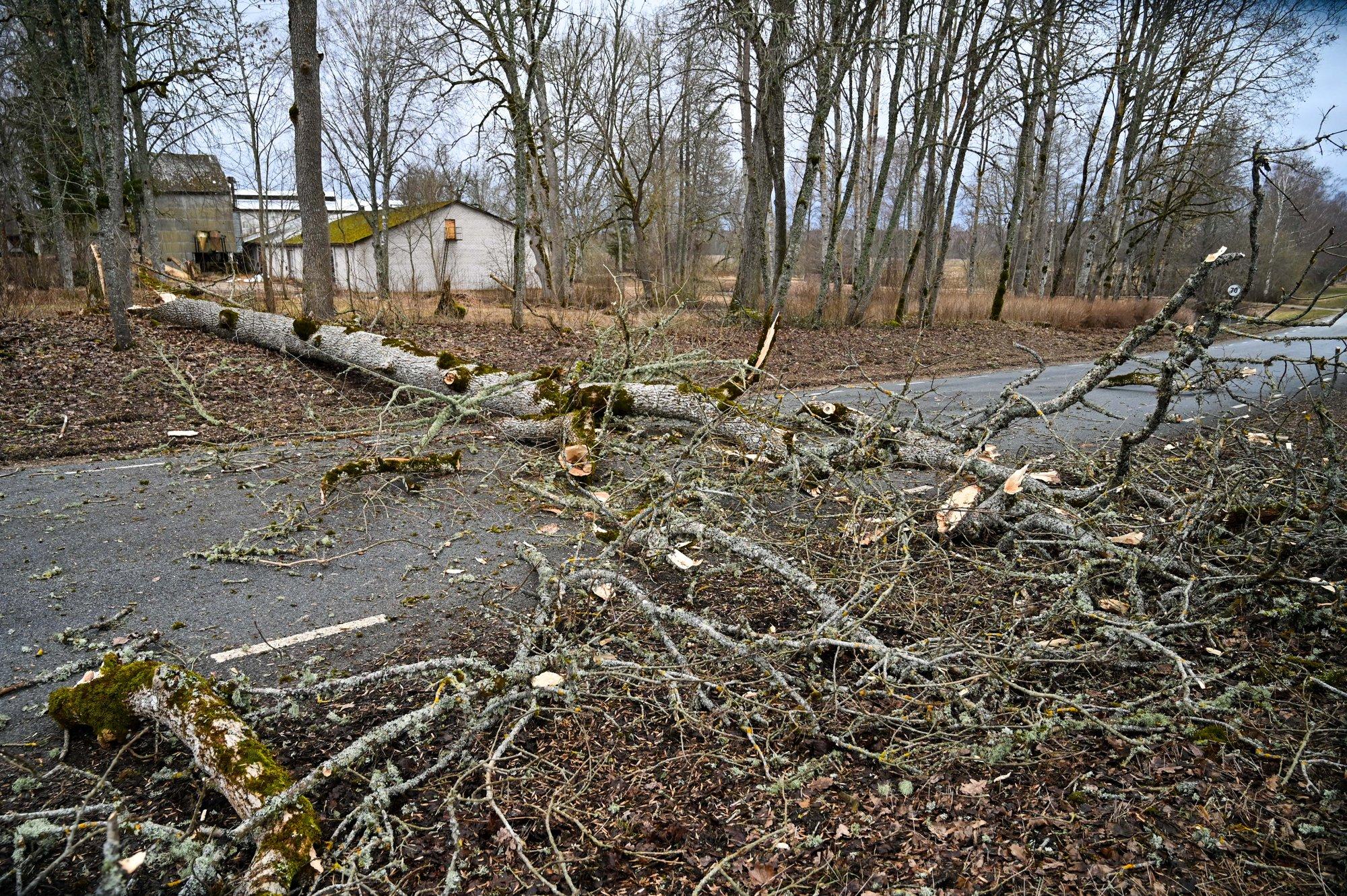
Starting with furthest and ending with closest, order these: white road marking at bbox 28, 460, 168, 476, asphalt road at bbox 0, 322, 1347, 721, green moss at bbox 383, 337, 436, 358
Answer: green moss at bbox 383, 337, 436, 358, white road marking at bbox 28, 460, 168, 476, asphalt road at bbox 0, 322, 1347, 721

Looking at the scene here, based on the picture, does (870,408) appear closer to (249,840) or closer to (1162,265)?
(249,840)

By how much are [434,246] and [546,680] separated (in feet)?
104

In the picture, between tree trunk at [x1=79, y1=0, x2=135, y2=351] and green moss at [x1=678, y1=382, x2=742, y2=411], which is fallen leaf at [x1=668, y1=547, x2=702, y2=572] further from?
tree trunk at [x1=79, y1=0, x2=135, y2=351]

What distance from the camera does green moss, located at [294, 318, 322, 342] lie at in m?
9.09

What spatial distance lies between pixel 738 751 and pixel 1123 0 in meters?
28.8

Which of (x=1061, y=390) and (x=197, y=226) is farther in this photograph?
(x=197, y=226)

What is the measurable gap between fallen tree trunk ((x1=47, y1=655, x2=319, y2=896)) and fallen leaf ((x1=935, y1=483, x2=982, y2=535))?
3.38 meters

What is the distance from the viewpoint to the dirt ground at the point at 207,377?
22.1 feet

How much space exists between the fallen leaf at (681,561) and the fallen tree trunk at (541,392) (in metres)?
1.10

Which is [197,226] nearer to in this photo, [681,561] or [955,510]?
[681,561]

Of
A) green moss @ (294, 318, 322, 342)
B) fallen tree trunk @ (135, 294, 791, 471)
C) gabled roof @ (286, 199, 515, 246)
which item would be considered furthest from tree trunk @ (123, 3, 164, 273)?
fallen tree trunk @ (135, 294, 791, 471)

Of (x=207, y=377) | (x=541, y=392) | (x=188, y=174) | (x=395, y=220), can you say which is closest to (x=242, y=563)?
(x=541, y=392)

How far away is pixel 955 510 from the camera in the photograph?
13.3ft

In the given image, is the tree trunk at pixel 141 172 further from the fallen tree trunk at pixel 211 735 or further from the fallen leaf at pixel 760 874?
the fallen leaf at pixel 760 874
